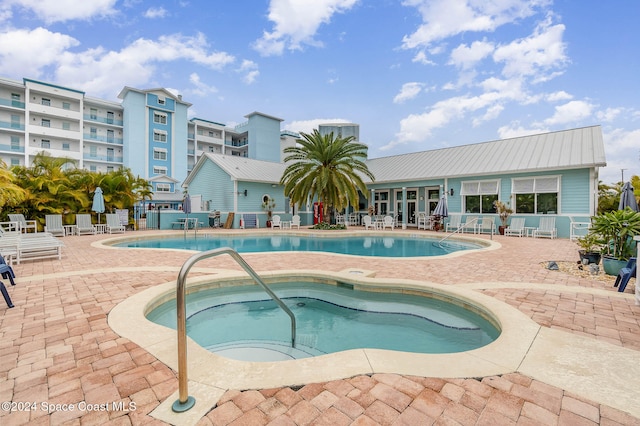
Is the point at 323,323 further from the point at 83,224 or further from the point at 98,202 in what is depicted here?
the point at 83,224

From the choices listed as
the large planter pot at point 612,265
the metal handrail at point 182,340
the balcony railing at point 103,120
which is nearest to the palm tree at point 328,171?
the large planter pot at point 612,265

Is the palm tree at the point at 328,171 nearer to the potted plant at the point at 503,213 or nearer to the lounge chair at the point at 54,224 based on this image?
the potted plant at the point at 503,213

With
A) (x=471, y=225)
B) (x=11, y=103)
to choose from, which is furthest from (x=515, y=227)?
(x=11, y=103)

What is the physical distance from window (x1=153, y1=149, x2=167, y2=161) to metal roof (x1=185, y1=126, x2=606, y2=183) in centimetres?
2047

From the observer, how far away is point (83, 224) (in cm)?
1529

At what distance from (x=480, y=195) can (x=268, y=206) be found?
552 inches

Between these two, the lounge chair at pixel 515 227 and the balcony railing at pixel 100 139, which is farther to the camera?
the balcony railing at pixel 100 139

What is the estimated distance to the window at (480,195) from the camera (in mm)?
17031

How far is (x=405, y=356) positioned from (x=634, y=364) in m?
1.99

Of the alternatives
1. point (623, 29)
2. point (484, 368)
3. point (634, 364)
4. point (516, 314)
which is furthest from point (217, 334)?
point (623, 29)

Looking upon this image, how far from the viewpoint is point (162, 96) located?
38688 mm

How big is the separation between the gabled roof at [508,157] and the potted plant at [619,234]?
9611mm

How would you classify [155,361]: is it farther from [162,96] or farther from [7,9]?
[162,96]

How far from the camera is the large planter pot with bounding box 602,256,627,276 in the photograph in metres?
6.08
